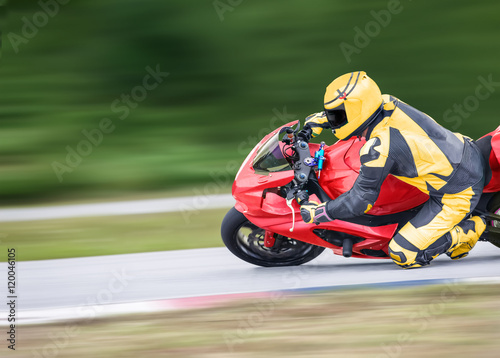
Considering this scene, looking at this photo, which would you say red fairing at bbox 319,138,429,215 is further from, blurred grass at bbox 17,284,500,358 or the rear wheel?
blurred grass at bbox 17,284,500,358

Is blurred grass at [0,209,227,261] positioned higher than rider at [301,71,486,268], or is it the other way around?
rider at [301,71,486,268]

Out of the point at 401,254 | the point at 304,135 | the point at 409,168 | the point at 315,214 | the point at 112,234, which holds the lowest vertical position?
the point at 112,234

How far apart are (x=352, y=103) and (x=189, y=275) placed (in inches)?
73.6

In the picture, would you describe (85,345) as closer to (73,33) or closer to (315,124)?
(315,124)

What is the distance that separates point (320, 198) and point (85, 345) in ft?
6.20

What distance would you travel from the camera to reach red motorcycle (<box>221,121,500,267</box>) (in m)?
4.73

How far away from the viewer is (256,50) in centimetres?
1053

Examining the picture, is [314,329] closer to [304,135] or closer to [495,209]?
[304,135]

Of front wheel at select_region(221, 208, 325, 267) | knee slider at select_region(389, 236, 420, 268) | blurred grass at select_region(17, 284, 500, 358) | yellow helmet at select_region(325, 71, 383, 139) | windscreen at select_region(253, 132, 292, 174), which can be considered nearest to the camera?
blurred grass at select_region(17, 284, 500, 358)

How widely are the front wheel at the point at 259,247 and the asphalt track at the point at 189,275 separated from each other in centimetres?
8

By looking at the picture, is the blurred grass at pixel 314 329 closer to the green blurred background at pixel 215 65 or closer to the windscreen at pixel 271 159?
the windscreen at pixel 271 159

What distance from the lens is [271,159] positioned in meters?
4.87

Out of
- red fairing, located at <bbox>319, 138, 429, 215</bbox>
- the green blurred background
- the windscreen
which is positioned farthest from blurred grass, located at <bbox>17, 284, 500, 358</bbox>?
the green blurred background

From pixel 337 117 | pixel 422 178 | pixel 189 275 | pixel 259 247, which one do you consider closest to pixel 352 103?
pixel 337 117
